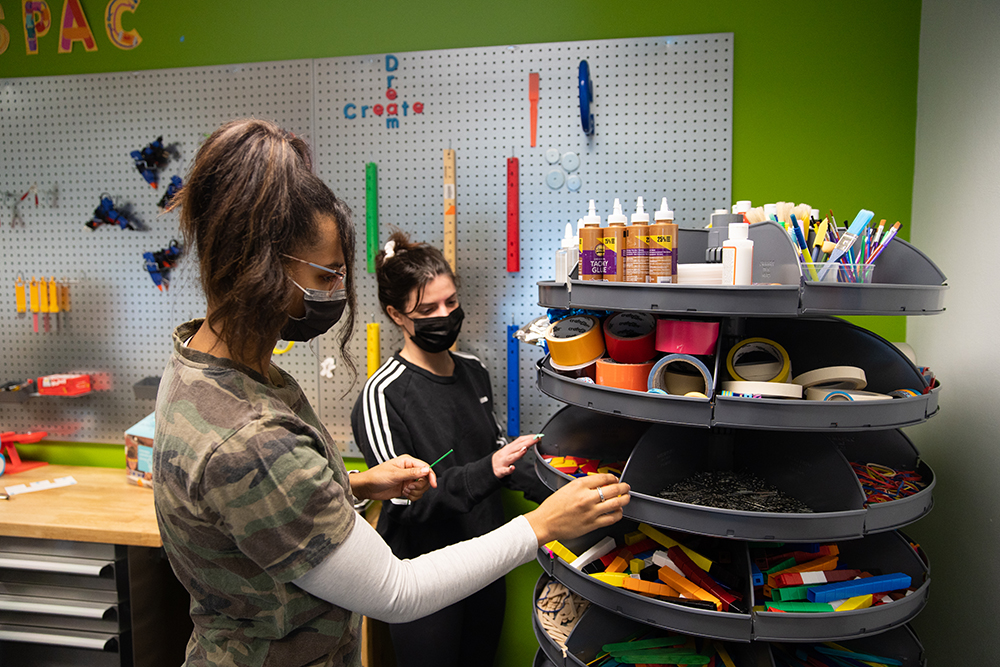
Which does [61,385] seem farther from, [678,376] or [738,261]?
[738,261]

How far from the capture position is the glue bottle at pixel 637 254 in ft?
3.80

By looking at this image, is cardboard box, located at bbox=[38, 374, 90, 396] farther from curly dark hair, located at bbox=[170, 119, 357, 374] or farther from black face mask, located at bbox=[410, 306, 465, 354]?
curly dark hair, located at bbox=[170, 119, 357, 374]

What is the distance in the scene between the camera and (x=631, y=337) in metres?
1.22

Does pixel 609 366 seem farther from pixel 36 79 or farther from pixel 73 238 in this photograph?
pixel 36 79

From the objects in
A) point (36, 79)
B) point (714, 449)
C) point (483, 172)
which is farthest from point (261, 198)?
point (36, 79)

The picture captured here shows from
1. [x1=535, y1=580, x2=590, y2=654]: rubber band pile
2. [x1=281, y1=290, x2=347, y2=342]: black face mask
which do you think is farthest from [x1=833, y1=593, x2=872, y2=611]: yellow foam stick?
[x1=281, y1=290, x2=347, y2=342]: black face mask

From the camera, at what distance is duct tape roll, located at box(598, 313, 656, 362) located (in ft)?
4.00

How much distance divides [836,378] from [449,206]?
150 cm

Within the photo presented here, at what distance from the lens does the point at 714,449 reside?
4.19ft

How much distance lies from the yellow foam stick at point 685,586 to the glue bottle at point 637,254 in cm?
58

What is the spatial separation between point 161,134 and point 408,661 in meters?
2.22

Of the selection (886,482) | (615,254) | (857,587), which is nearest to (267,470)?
(615,254)

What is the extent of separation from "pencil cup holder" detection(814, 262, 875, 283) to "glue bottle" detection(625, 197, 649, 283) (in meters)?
0.30

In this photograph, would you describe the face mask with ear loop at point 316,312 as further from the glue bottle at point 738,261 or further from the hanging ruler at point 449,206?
the hanging ruler at point 449,206
